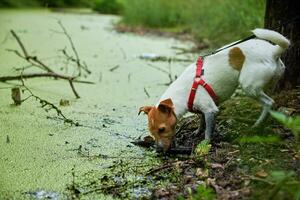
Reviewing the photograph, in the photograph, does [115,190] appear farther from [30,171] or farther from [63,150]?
[63,150]

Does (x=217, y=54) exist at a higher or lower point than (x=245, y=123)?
higher

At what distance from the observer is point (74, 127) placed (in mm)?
3527

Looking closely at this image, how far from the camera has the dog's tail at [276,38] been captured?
112 inches

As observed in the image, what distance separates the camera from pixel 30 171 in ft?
8.70

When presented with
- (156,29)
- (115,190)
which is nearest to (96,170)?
(115,190)

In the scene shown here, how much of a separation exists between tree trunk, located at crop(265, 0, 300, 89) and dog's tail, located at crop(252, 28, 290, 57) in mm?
622

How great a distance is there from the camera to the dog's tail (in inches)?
112

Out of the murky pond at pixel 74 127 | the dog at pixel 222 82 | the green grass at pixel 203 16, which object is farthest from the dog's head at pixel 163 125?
the green grass at pixel 203 16

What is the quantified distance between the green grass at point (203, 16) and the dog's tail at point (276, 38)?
2390 mm

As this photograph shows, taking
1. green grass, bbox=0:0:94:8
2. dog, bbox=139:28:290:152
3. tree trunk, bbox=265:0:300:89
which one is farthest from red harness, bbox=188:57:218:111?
green grass, bbox=0:0:94:8

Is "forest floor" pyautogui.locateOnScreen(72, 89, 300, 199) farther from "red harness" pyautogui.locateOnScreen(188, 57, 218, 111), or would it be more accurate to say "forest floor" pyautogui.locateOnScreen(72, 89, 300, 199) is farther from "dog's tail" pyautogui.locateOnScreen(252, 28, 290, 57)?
"dog's tail" pyautogui.locateOnScreen(252, 28, 290, 57)

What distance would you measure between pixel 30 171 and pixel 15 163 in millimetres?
158

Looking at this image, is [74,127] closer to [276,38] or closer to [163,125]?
[163,125]

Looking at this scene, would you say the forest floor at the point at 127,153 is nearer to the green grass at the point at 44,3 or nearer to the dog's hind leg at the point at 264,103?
the dog's hind leg at the point at 264,103
